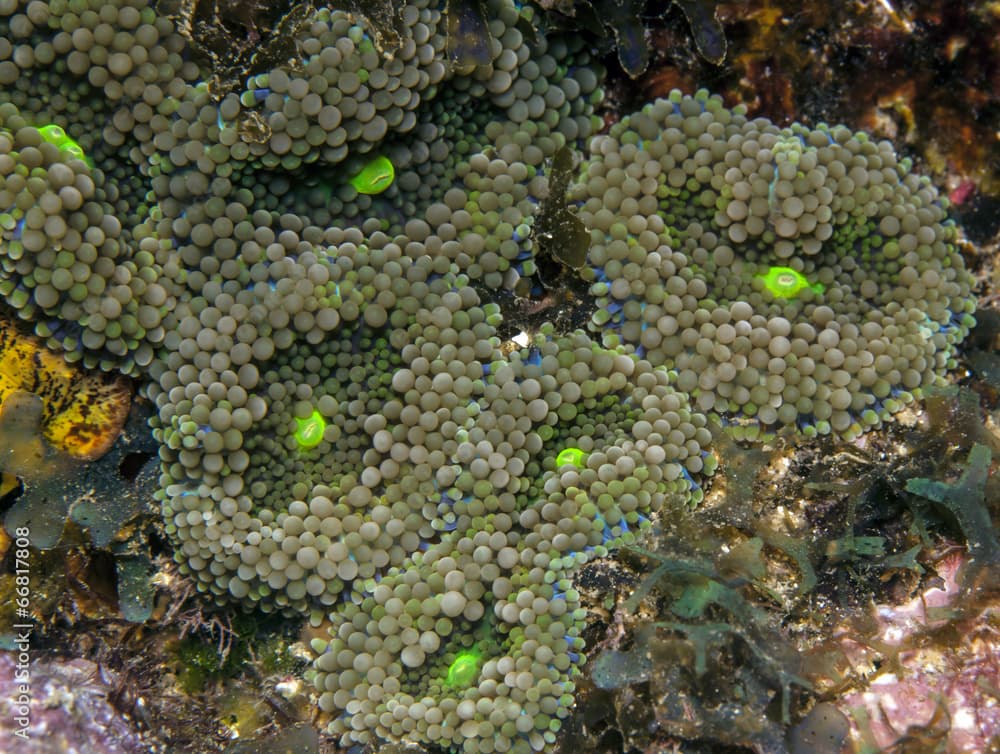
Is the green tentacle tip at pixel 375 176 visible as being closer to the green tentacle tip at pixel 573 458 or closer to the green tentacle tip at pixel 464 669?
the green tentacle tip at pixel 573 458

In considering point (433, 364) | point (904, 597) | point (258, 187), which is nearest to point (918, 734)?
point (904, 597)

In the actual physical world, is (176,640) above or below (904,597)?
below

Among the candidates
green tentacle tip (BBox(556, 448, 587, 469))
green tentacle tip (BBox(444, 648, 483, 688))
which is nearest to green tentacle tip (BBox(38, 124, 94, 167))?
green tentacle tip (BBox(556, 448, 587, 469))

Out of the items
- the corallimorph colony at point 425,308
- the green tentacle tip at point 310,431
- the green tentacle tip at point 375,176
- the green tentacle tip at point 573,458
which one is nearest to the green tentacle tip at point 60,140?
the corallimorph colony at point 425,308

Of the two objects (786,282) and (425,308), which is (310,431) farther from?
(786,282)

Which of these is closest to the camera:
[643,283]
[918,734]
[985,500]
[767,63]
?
[918,734]

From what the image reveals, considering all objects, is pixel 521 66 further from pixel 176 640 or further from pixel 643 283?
pixel 176 640

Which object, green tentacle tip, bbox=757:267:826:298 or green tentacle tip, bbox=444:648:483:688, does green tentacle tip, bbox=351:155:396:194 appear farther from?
green tentacle tip, bbox=444:648:483:688

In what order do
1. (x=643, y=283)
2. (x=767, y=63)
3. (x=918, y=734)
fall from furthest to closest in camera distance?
(x=767, y=63)
(x=643, y=283)
(x=918, y=734)
